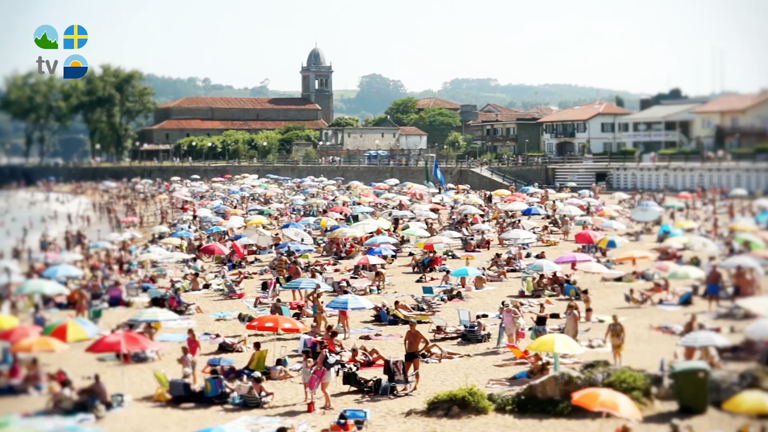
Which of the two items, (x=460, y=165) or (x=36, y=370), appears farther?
(x=460, y=165)

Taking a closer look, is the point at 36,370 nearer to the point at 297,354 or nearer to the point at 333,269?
the point at 297,354

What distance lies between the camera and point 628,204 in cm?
1319

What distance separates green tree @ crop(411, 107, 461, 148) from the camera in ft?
299

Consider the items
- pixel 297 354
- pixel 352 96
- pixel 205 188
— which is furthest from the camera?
pixel 352 96

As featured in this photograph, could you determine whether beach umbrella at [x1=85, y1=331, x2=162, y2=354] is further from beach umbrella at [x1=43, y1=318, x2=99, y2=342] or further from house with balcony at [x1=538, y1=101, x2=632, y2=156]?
house with balcony at [x1=538, y1=101, x2=632, y2=156]

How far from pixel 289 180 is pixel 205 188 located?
18.3 meters

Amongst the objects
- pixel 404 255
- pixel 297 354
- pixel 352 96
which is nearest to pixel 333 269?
pixel 404 255

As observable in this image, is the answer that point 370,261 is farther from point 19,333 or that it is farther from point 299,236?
point 19,333

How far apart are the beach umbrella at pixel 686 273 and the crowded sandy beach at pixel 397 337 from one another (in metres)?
0.01

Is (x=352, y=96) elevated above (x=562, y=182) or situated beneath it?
elevated above

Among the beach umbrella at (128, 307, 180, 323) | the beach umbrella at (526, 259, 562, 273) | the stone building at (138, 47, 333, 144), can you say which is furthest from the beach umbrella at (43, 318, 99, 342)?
the stone building at (138, 47, 333, 144)

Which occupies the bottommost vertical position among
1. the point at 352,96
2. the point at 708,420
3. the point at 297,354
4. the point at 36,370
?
the point at 297,354

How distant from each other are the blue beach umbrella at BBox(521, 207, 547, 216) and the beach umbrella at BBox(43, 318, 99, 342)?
86.9ft

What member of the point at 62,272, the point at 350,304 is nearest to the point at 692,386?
the point at 62,272
